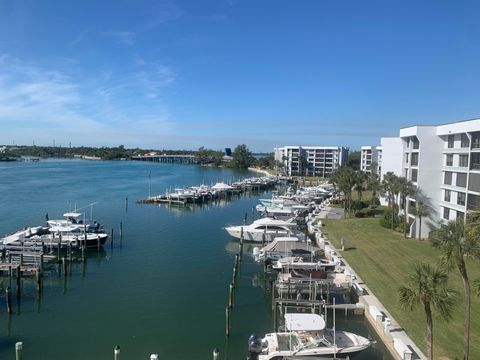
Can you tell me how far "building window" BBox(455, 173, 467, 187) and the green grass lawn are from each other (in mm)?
7011

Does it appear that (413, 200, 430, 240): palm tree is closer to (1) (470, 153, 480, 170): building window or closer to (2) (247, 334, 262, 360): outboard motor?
(1) (470, 153, 480, 170): building window

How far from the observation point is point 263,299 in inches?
1366

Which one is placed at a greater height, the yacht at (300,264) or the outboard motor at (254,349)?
the yacht at (300,264)

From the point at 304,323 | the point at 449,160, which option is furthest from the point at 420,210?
the point at 304,323

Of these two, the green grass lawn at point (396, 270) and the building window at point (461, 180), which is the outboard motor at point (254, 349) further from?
the building window at point (461, 180)

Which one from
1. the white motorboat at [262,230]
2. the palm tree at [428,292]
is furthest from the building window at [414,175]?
the palm tree at [428,292]

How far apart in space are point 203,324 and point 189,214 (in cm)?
5093

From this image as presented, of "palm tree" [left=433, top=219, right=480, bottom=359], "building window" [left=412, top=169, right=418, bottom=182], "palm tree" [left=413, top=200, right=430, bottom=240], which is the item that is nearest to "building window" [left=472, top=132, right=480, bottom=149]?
"palm tree" [left=413, top=200, right=430, bottom=240]

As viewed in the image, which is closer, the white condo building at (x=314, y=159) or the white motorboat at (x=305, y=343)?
the white motorboat at (x=305, y=343)

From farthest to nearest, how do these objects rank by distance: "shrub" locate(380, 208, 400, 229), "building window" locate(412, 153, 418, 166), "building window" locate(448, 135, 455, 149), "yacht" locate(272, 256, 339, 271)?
"shrub" locate(380, 208, 400, 229)
"building window" locate(412, 153, 418, 166)
"building window" locate(448, 135, 455, 149)
"yacht" locate(272, 256, 339, 271)

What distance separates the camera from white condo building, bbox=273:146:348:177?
18738 cm

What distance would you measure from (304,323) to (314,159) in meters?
173

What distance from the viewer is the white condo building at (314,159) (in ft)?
615

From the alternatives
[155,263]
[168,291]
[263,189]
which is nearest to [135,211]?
[155,263]
